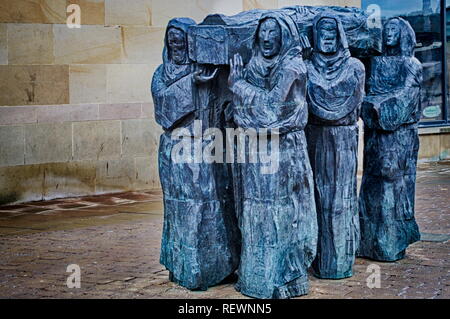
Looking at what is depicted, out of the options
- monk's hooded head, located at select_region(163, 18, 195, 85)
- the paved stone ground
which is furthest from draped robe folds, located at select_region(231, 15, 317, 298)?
monk's hooded head, located at select_region(163, 18, 195, 85)

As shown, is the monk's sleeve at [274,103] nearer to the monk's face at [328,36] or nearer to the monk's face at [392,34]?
the monk's face at [328,36]

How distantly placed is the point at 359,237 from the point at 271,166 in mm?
1451

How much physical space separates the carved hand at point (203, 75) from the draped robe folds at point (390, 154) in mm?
1674

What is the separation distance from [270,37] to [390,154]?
6.47 feet

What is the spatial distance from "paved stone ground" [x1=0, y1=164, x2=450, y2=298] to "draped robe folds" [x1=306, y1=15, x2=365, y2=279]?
259 millimetres

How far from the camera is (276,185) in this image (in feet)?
22.1

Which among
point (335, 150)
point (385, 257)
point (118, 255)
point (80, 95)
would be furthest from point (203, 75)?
point (80, 95)

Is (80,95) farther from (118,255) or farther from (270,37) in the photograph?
(270,37)

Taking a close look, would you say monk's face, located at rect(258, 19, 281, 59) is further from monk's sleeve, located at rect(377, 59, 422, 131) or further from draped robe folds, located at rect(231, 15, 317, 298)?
monk's sleeve, located at rect(377, 59, 422, 131)

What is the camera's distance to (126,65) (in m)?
12.9

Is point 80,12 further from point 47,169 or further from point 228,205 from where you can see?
point 228,205

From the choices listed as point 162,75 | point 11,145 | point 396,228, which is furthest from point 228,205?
point 11,145

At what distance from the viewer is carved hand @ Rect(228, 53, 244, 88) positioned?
6.85m

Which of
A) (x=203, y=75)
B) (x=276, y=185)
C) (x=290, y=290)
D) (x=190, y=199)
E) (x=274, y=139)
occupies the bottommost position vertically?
(x=290, y=290)
